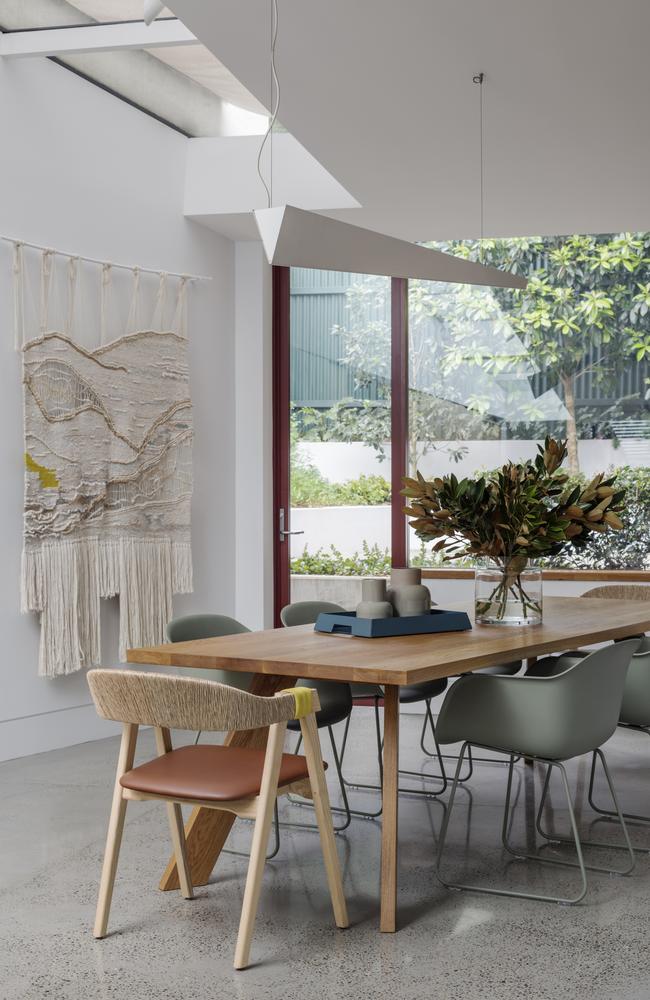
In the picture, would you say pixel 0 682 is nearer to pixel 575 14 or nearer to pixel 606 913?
pixel 606 913

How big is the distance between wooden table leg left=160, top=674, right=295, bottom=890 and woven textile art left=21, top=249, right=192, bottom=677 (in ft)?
6.68

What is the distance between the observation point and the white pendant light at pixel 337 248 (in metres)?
3.05

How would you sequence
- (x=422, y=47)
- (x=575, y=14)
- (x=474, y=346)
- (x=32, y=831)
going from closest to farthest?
(x=575, y=14) → (x=422, y=47) → (x=32, y=831) → (x=474, y=346)

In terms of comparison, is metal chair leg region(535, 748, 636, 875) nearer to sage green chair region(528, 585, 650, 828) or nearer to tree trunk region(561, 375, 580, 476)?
sage green chair region(528, 585, 650, 828)

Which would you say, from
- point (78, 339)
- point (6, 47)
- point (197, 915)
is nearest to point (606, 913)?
point (197, 915)

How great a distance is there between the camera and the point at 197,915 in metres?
3.21

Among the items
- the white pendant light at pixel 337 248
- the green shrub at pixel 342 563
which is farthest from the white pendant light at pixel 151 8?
the green shrub at pixel 342 563

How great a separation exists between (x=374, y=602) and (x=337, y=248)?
1.23m

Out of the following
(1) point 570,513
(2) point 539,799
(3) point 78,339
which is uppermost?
(3) point 78,339

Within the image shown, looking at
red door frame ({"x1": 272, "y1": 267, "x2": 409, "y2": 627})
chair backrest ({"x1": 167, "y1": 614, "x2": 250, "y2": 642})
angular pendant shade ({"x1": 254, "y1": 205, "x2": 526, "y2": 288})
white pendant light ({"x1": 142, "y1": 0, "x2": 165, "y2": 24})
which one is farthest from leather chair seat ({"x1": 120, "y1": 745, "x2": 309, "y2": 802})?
red door frame ({"x1": 272, "y1": 267, "x2": 409, "y2": 627})

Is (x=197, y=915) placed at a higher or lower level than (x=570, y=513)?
lower

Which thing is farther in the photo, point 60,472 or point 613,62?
point 60,472

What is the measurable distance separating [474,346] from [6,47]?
132 inches

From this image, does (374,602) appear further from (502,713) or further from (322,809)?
(322,809)
